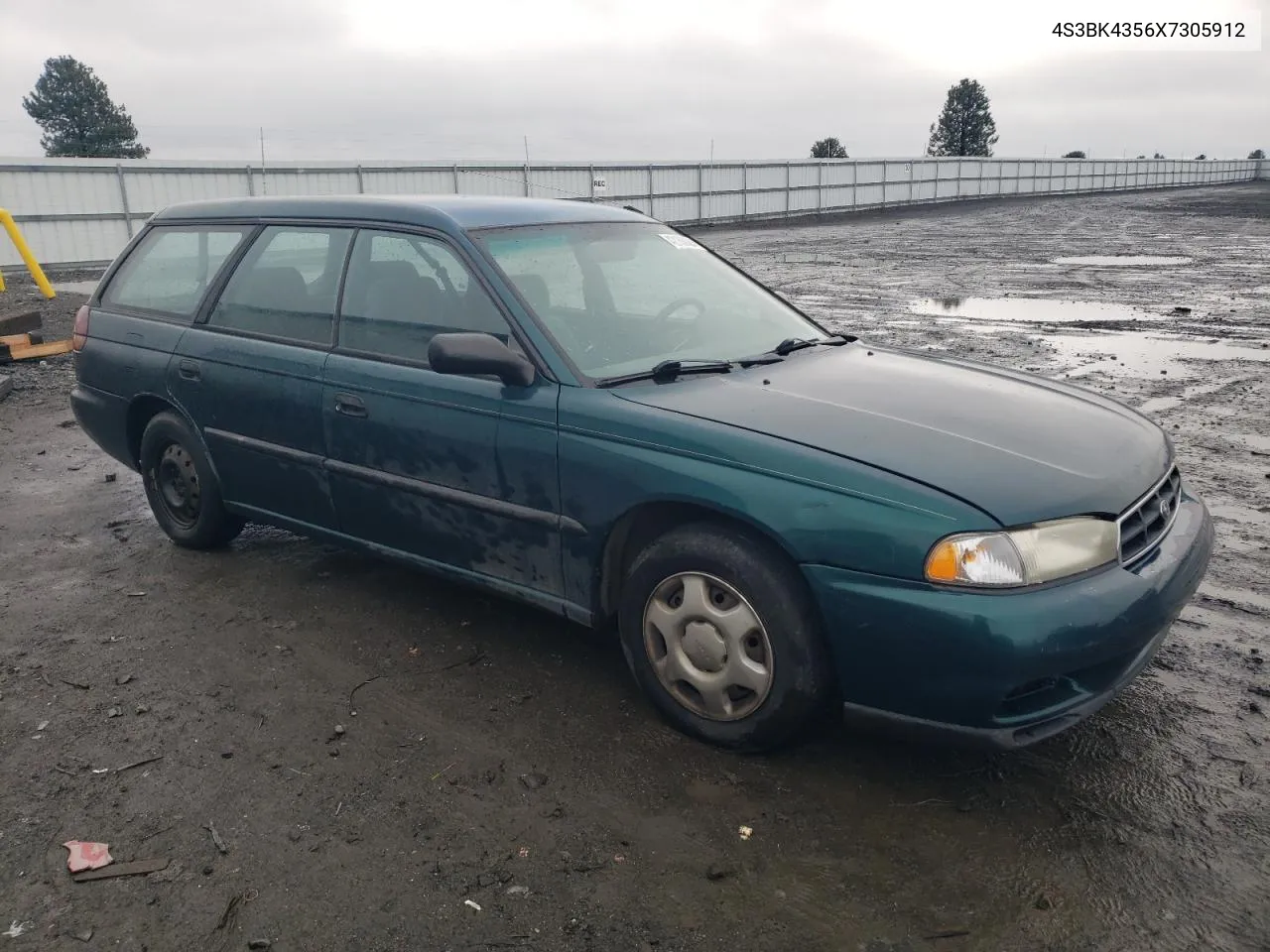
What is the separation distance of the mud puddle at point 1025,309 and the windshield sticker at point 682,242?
8052mm

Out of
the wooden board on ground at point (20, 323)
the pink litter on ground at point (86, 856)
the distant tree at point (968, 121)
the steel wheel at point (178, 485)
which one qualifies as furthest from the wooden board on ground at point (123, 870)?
the distant tree at point (968, 121)

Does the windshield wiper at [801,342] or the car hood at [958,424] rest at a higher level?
the windshield wiper at [801,342]

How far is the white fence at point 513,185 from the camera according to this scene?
20.1 metres

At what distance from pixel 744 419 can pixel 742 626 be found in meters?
0.63

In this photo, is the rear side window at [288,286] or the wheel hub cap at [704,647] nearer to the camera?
the wheel hub cap at [704,647]

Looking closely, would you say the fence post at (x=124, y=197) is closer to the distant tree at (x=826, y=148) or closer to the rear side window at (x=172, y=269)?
the rear side window at (x=172, y=269)

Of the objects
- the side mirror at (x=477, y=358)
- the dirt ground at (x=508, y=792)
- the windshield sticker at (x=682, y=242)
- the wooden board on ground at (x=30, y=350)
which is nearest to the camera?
the dirt ground at (x=508, y=792)

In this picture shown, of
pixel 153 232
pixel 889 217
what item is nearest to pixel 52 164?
pixel 153 232

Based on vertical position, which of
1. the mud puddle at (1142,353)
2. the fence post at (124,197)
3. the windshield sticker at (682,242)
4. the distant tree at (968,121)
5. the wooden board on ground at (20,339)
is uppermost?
the distant tree at (968,121)

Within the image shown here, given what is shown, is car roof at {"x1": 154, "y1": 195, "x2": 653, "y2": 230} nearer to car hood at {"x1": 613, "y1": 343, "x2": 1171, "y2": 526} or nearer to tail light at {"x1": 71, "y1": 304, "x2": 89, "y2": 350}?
car hood at {"x1": 613, "y1": 343, "x2": 1171, "y2": 526}

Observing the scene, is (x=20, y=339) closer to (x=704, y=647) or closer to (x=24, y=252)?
(x=24, y=252)

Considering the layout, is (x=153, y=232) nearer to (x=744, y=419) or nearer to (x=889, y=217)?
(x=744, y=419)

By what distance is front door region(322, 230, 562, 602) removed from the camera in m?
3.53

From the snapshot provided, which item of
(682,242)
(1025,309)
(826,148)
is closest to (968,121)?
(826,148)
